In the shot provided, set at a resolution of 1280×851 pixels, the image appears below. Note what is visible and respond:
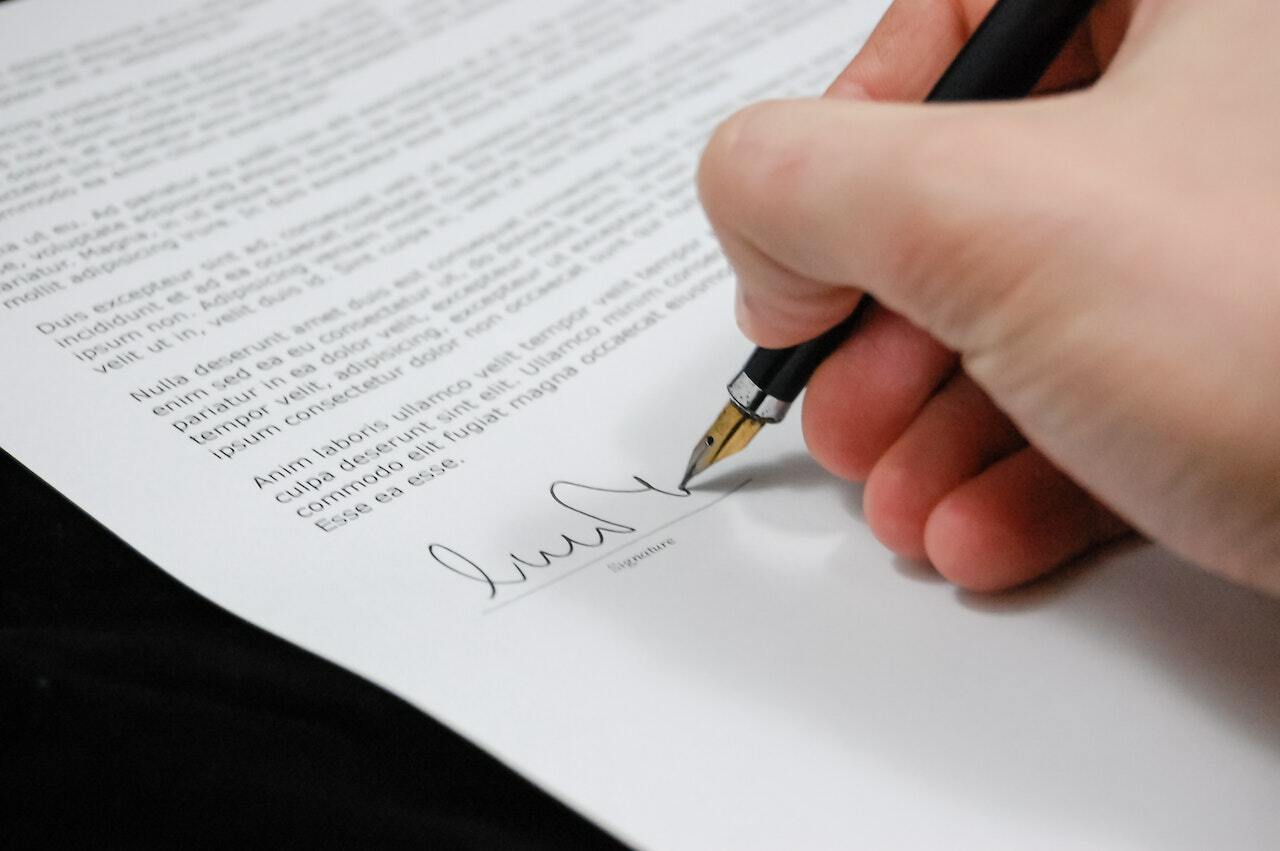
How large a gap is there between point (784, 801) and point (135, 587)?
0.73 feet

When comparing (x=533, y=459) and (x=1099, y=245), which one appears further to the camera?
(x=533, y=459)

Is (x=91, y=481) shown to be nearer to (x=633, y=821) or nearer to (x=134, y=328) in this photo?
(x=134, y=328)

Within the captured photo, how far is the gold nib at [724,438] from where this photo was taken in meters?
0.42

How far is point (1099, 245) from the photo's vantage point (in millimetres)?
292

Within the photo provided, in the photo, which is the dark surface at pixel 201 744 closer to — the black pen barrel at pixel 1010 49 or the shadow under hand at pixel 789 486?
the shadow under hand at pixel 789 486

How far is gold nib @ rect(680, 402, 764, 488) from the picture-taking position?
420mm

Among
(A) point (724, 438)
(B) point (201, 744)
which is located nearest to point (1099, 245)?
(A) point (724, 438)

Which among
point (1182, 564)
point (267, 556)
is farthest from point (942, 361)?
point (267, 556)

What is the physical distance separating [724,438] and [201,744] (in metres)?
0.19

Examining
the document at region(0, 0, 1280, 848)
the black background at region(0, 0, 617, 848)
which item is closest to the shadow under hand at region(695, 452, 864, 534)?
the document at region(0, 0, 1280, 848)

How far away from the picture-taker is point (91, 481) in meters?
0.42
